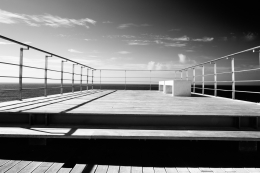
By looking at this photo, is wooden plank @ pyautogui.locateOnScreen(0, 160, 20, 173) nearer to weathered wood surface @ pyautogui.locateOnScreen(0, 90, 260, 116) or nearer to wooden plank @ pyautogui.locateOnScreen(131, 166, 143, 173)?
weathered wood surface @ pyautogui.locateOnScreen(0, 90, 260, 116)

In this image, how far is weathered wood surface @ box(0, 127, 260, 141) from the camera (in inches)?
61.9

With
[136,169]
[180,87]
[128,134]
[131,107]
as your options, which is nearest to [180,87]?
[180,87]

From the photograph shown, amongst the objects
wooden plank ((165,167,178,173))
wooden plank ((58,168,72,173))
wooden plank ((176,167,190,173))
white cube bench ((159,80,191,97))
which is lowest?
wooden plank ((165,167,178,173))

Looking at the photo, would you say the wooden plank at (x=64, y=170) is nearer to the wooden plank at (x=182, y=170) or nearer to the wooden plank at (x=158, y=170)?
the wooden plank at (x=158, y=170)

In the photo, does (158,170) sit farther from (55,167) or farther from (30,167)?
(30,167)

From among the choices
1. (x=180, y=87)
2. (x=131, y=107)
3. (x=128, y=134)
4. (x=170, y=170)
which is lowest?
(x=170, y=170)

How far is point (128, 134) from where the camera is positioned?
1614mm

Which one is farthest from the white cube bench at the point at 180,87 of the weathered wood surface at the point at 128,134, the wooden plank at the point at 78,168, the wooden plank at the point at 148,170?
the wooden plank at the point at 78,168

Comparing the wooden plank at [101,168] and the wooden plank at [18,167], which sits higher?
the wooden plank at [18,167]

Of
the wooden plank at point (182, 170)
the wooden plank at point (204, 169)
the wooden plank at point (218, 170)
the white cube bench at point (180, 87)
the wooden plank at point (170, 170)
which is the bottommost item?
the wooden plank at point (170, 170)

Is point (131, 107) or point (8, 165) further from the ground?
point (131, 107)

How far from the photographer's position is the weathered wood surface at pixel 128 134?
1.57 m

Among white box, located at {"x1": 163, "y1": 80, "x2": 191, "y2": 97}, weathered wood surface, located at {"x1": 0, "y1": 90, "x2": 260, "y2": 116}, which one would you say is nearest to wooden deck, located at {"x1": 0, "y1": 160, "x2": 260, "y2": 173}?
weathered wood surface, located at {"x1": 0, "y1": 90, "x2": 260, "y2": 116}

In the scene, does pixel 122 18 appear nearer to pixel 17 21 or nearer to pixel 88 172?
pixel 88 172
